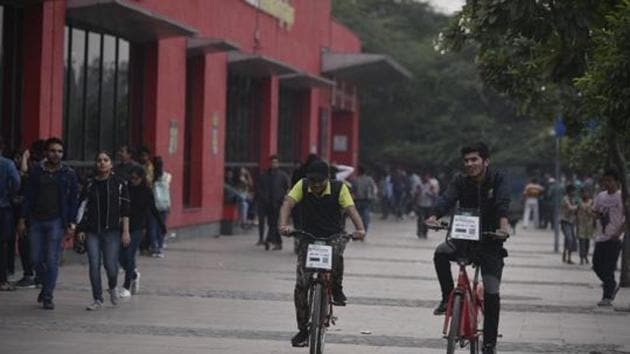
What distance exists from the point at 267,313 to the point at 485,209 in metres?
4.50

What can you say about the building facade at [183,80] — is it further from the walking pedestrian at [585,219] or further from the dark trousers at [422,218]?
the walking pedestrian at [585,219]

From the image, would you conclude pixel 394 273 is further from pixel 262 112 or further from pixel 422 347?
pixel 262 112

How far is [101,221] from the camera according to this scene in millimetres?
14156

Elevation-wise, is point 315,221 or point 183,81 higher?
point 183,81

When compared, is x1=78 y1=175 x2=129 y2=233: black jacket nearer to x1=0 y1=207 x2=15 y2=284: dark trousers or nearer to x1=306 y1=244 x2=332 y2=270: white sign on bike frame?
x1=0 y1=207 x2=15 y2=284: dark trousers

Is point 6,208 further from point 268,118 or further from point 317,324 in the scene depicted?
point 268,118

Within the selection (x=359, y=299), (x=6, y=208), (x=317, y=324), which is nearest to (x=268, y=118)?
(x=359, y=299)

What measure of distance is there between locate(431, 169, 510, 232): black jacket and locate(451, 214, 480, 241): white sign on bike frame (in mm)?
278

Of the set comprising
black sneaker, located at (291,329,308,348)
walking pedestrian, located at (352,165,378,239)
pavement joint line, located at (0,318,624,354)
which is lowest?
pavement joint line, located at (0,318,624,354)

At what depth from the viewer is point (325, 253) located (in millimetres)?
10844

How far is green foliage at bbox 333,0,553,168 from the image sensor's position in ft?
186

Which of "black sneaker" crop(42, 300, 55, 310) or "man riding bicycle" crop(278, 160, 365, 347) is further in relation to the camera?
"black sneaker" crop(42, 300, 55, 310)

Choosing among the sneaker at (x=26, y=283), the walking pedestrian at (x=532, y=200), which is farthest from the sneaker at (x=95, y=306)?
the walking pedestrian at (x=532, y=200)

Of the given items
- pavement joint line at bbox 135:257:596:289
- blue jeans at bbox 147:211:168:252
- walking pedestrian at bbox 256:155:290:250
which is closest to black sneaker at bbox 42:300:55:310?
pavement joint line at bbox 135:257:596:289
